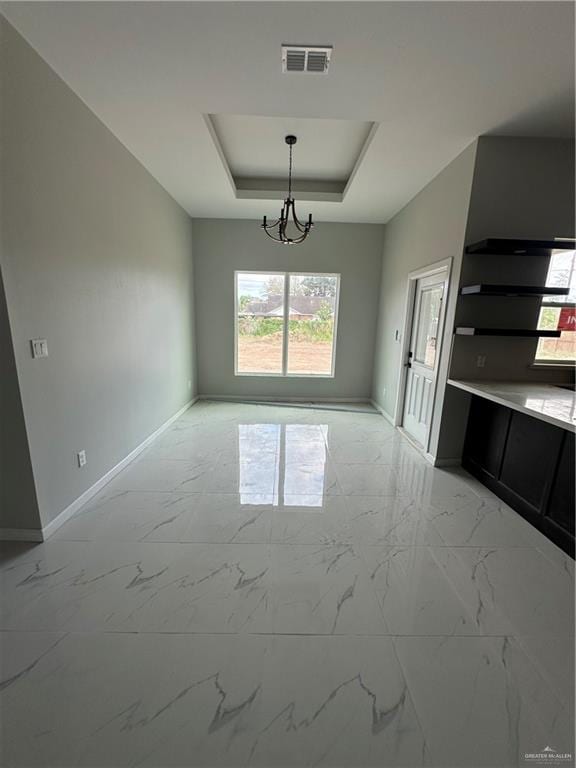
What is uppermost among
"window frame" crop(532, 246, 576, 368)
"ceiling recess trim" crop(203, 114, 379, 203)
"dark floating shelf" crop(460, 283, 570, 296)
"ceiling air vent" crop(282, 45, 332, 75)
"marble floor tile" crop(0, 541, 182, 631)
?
"ceiling recess trim" crop(203, 114, 379, 203)

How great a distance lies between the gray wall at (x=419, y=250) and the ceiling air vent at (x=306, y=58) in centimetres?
163

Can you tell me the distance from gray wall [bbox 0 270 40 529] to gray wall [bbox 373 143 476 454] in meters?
3.41

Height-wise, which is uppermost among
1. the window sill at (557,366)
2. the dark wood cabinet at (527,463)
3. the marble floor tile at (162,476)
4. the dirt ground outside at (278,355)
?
the window sill at (557,366)

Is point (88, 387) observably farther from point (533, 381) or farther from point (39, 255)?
point (533, 381)

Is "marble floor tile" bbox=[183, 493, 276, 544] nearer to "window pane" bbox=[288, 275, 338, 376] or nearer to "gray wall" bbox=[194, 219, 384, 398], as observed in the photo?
"gray wall" bbox=[194, 219, 384, 398]

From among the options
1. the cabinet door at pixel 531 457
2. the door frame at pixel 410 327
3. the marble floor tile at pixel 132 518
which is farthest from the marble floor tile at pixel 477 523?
the marble floor tile at pixel 132 518

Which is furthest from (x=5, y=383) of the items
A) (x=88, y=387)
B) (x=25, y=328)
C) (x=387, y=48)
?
(x=387, y=48)

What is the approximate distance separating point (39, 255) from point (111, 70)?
1.28 meters

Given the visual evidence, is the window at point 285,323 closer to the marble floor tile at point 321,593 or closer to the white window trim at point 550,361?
the white window trim at point 550,361

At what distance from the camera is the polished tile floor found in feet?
3.78

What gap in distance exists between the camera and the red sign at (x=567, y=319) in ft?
9.77

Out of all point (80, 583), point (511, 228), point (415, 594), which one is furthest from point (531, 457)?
point (80, 583)
